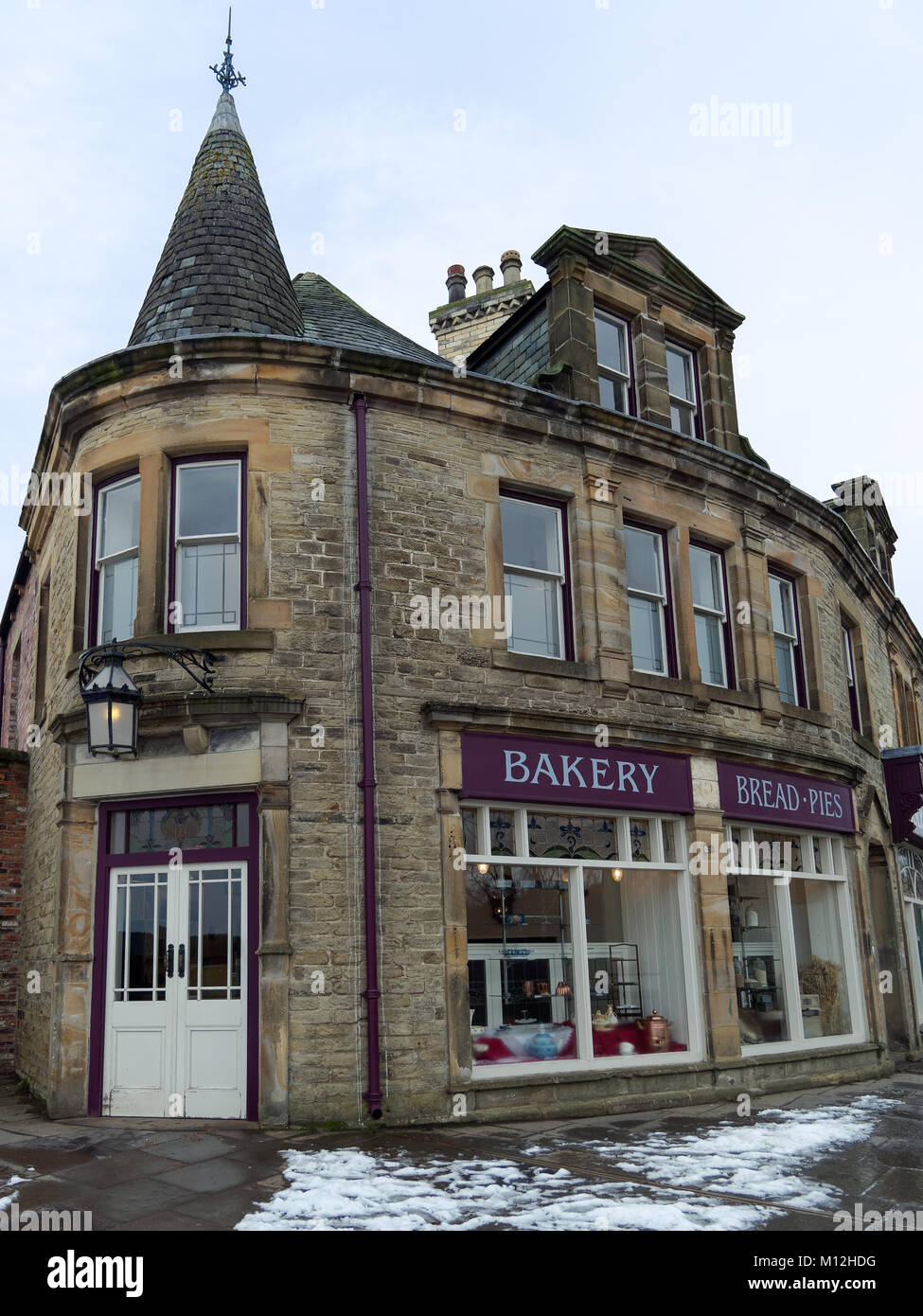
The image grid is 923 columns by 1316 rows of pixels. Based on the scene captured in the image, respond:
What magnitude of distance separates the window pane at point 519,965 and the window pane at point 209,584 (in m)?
3.59

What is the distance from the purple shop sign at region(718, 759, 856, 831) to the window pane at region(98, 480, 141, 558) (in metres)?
7.31

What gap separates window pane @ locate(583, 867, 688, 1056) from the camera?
11.8 m

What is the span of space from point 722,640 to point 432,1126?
24.2 ft

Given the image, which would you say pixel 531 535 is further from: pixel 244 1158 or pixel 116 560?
pixel 244 1158

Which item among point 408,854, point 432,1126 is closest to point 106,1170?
point 432,1126

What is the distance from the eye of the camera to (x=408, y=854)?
10539 mm

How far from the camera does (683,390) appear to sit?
15398mm

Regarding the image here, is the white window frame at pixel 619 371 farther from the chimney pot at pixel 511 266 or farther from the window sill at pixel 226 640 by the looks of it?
the chimney pot at pixel 511 266


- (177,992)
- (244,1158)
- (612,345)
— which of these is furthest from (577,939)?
(612,345)

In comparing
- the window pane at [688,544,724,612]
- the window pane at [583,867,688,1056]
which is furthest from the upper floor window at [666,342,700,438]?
the window pane at [583,867,688,1056]

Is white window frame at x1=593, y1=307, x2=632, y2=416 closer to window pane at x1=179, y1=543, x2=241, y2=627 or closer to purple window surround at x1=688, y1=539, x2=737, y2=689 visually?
purple window surround at x1=688, y1=539, x2=737, y2=689

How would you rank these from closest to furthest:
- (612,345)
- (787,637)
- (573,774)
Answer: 1. (573,774)
2. (612,345)
3. (787,637)

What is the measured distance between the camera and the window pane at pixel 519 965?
1084 centimetres

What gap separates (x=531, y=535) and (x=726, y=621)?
3375 mm
